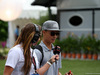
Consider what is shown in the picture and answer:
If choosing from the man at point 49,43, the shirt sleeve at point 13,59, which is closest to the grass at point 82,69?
the man at point 49,43

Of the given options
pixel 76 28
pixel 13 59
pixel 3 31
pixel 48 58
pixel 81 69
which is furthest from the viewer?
pixel 3 31

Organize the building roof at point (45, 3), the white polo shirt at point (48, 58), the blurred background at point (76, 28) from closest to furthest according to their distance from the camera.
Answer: the white polo shirt at point (48, 58) < the blurred background at point (76, 28) < the building roof at point (45, 3)

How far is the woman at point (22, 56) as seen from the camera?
3164 mm

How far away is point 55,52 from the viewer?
388 centimetres

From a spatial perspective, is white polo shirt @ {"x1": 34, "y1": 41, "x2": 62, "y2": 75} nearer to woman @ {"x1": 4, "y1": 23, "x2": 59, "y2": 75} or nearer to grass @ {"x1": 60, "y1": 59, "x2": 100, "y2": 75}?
woman @ {"x1": 4, "y1": 23, "x2": 59, "y2": 75}

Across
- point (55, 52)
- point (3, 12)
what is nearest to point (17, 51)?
point (55, 52)

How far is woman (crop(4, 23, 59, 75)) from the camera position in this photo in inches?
125

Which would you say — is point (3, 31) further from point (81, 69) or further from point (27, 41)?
point (27, 41)

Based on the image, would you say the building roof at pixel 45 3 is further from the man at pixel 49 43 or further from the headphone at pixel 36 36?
the headphone at pixel 36 36

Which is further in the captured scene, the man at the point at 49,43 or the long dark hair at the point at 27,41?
the man at the point at 49,43

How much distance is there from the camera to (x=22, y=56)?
3.22m

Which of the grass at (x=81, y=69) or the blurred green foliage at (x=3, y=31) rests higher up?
the grass at (x=81, y=69)

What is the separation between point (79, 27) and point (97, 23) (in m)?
1.13

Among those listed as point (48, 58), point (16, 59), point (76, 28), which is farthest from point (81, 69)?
point (16, 59)
